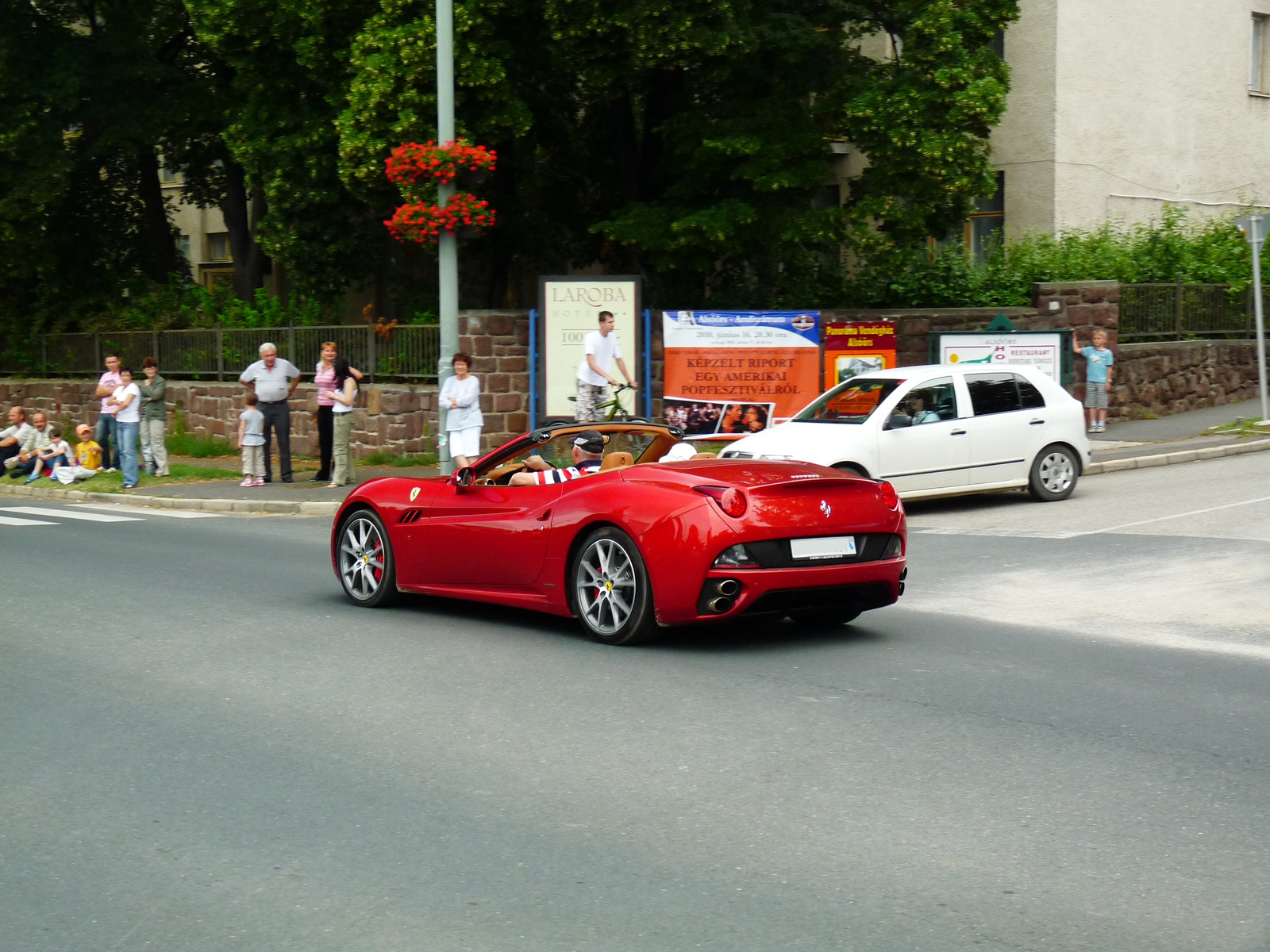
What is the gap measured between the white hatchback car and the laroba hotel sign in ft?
18.0

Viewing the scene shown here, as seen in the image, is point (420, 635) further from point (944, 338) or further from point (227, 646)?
point (944, 338)

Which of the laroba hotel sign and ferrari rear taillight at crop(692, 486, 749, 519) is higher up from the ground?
the laroba hotel sign

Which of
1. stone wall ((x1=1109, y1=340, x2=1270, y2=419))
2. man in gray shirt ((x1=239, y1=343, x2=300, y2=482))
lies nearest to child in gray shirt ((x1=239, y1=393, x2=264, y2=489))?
man in gray shirt ((x1=239, y1=343, x2=300, y2=482))

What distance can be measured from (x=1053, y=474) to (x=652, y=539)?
9.42 metres

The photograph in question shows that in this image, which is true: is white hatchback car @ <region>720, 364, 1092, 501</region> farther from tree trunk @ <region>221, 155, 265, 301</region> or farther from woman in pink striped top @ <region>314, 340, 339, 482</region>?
tree trunk @ <region>221, 155, 265, 301</region>

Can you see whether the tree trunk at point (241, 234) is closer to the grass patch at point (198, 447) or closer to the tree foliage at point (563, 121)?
the tree foliage at point (563, 121)

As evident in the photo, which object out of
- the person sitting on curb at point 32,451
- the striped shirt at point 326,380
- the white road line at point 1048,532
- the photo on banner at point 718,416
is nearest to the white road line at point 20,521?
the striped shirt at point 326,380

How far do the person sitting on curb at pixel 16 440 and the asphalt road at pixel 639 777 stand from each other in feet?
48.9

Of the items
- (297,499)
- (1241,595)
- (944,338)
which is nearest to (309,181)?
(297,499)

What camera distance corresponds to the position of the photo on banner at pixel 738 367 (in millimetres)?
21125

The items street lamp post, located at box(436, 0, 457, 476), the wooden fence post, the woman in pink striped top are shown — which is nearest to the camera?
street lamp post, located at box(436, 0, 457, 476)

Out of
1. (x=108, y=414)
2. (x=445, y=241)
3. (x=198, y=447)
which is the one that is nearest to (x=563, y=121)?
(x=445, y=241)

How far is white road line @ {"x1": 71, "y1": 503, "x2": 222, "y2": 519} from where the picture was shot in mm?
18484

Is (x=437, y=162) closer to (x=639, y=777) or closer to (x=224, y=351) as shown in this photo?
(x=224, y=351)
